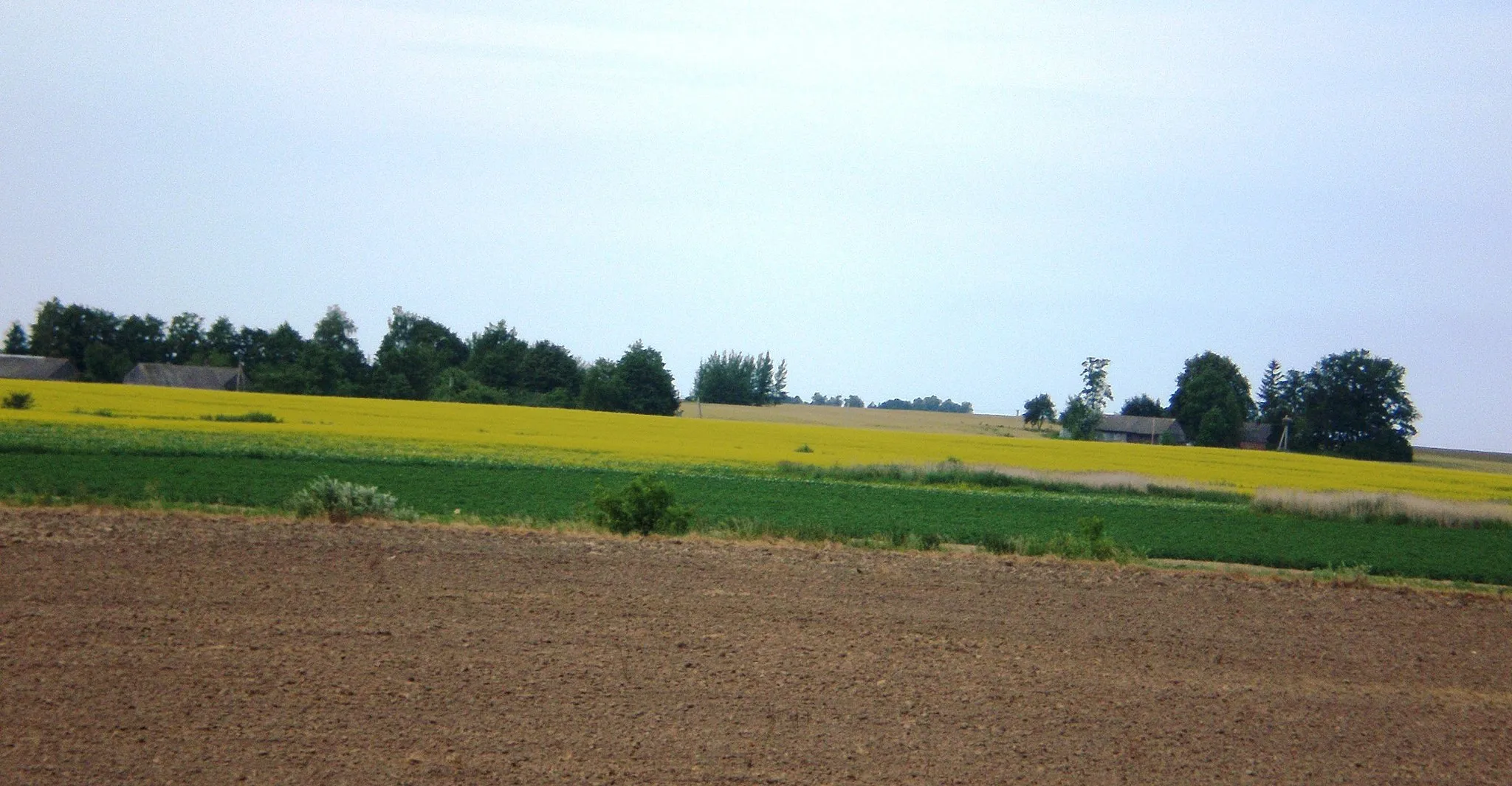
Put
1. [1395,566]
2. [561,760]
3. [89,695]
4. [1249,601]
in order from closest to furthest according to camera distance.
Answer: [561,760] < [89,695] < [1249,601] < [1395,566]

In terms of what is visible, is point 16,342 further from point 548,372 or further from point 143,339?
point 548,372

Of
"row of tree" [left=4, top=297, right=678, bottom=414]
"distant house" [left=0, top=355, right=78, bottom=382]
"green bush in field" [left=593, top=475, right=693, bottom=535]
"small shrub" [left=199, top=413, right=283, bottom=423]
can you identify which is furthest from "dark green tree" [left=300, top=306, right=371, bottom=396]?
"green bush in field" [left=593, top=475, right=693, bottom=535]

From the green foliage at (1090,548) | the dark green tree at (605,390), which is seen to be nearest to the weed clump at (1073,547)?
the green foliage at (1090,548)

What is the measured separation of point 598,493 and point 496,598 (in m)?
5.79

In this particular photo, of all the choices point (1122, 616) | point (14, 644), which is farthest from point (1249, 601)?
point (14, 644)

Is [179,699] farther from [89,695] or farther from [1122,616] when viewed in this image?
[1122,616]

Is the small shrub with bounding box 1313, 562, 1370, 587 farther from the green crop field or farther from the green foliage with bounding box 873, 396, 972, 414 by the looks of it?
the green foliage with bounding box 873, 396, 972, 414

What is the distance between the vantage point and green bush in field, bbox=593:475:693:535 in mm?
13555

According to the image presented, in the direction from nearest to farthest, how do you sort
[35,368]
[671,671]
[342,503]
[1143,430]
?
[671,671], [342,503], [35,368], [1143,430]

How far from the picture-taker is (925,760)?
617 centimetres

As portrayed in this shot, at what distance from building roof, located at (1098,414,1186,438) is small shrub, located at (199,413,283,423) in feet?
198

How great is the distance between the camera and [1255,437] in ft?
273

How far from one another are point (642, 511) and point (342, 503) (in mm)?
3533

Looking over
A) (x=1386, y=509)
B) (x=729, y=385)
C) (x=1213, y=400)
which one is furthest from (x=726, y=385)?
(x=1386, y=509)
